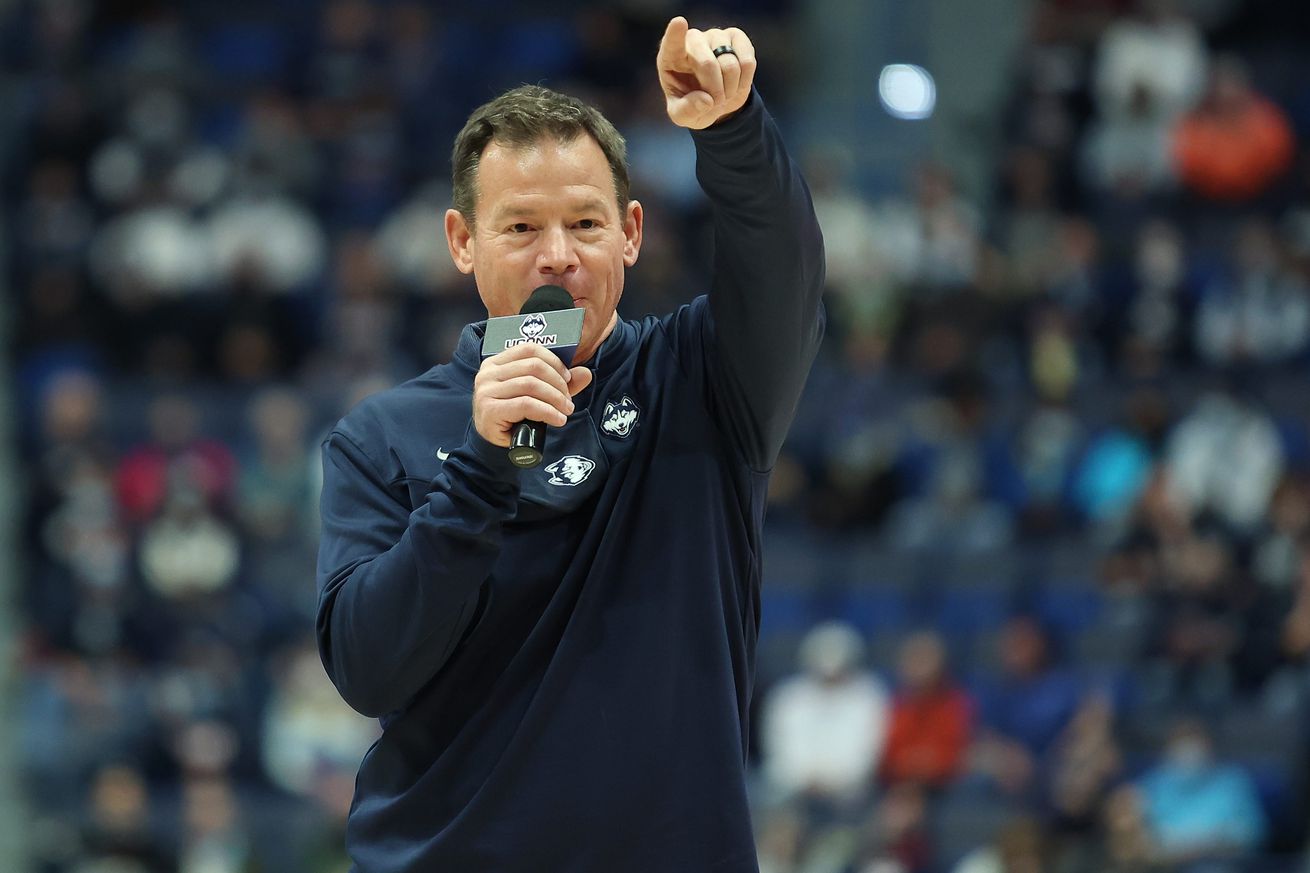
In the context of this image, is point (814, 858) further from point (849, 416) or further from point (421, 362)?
point (421, 362)

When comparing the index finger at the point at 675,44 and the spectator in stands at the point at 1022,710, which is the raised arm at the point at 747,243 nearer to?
the index finger at the point at 675,44

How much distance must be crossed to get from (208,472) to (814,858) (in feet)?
16.8

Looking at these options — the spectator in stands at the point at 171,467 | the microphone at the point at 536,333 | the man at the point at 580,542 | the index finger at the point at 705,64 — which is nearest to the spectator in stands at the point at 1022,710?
the spectator in stands at the point at 171,467

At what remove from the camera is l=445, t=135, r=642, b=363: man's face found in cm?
282

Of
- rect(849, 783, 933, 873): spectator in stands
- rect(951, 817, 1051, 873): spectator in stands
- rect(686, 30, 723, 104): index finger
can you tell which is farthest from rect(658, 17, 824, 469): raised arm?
rect(849, 783, 933, 873): spectator in stands

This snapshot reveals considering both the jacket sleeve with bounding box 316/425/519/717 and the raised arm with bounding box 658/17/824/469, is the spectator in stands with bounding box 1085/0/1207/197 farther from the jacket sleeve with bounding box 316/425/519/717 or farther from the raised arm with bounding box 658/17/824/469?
the jacket sleeve with bounding box 316/425/519/717

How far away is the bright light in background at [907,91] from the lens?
15.4 m

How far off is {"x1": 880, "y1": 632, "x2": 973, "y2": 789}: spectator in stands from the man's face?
27.3ft

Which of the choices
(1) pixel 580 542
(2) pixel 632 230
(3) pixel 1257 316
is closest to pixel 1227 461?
(3) pixel 1257 316

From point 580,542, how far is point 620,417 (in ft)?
0.70

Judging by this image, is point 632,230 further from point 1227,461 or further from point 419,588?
point 1227,461

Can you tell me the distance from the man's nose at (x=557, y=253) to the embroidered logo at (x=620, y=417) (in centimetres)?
25

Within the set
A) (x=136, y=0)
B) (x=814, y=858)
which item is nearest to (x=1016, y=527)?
(x=814, y=858)

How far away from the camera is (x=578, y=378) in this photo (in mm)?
2621
